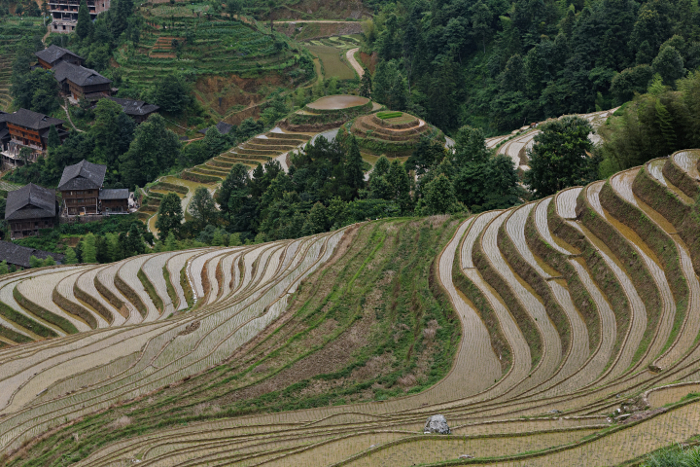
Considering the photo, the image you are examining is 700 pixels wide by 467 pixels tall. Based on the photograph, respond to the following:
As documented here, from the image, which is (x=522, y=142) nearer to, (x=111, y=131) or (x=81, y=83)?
(x=111, y=131)

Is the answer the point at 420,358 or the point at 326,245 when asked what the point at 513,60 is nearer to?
the point at 326,245

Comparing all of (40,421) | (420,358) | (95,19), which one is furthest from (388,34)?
(40,421)

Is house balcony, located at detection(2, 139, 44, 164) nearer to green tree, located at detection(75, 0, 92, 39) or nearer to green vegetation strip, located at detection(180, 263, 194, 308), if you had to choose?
green tree, located at detection(75, 0, 92, 39)

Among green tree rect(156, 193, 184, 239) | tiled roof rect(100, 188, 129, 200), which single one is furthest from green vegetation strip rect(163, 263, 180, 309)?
tiled roof rect(100, 188, 129, 200)

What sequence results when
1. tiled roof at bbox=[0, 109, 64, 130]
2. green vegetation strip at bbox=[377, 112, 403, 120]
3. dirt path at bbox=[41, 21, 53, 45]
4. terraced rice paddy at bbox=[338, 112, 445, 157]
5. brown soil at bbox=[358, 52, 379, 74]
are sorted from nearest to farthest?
terraced rice paddy at bbox=[338, 112, 445, 157] < green vegetation strip at bbox=[377, 112, 403, 120] < tiled roof at bbox=[0, 109, 64, 130] < brown soil at bbox=[358, 52, 379, 74] < dirt path at bbox=[41, 21, 53, 45]

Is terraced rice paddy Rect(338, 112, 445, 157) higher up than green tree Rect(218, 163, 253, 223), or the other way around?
terraced rice paddy Rect(338, 112, 445, 157)

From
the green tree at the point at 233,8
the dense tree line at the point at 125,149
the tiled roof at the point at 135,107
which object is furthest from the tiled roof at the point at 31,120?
the green tree at the point at 233,8

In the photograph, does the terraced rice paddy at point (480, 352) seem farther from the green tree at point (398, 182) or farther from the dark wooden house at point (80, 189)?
the dark wooden house at point (80, 189)
